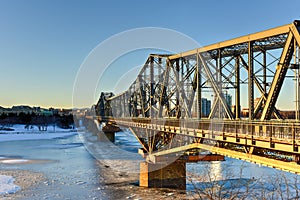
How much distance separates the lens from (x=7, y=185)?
92.4 feet

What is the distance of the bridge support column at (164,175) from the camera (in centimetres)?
2834

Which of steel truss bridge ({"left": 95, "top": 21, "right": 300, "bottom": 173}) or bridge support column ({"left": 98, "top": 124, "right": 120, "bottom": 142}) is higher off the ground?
steel truss bridge ({"left": 95, "top": 21, "right": 300, "bottom": 173})

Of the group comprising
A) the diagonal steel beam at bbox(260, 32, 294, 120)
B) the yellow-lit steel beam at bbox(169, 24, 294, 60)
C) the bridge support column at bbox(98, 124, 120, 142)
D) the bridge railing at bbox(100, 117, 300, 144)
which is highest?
the yellow-lit steel beam at bbox(169, 24, 294, 60)

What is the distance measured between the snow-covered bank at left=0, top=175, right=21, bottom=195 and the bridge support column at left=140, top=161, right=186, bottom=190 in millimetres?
10367

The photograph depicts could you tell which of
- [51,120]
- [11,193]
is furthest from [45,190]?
[51,120]

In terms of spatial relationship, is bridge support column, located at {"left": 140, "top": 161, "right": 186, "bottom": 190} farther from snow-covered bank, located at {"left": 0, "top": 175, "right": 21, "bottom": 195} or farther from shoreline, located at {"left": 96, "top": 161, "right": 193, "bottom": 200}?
snow-covered bank, located at {"left": 0, "top": 175, "right": 21, "bottom": 195}

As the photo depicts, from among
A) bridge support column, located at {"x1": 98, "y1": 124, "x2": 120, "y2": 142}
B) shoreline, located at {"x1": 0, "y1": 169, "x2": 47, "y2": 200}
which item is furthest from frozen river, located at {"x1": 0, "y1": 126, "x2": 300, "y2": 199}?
bridge support column, located at {"x1": 98, "y1": 124, "x2": 120, "y2": 142}

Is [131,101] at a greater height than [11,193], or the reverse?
[131,101]

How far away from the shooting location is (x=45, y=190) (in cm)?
2592

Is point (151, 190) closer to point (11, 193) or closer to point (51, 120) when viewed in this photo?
point (11, 193)

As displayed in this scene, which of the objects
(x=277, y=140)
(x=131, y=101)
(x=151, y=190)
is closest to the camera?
(x=277, y=140)

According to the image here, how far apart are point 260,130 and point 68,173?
77.5 ft

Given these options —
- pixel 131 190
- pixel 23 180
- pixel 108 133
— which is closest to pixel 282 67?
pixel 131 190

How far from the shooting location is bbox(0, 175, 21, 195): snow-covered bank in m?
26.0
